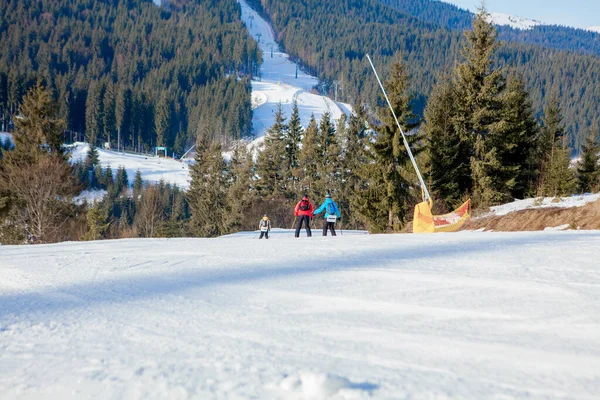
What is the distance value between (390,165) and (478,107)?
21.4 ft

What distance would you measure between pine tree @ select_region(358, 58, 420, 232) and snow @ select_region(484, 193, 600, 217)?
6.07 metres

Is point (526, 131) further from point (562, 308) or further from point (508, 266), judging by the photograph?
point (562, 308)

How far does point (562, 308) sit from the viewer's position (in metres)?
4.13

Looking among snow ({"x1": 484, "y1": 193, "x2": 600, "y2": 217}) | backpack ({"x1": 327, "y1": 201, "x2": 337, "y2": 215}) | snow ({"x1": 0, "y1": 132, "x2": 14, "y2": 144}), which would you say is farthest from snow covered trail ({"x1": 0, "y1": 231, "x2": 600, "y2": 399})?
snow ({"x1": 0, "y1": 132, "x2": 14, "y2": 144})

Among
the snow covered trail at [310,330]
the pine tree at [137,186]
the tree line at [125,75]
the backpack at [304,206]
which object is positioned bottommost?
the pine tree at [137,186]

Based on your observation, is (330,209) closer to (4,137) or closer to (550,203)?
(550,203)

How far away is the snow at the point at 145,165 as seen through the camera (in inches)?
3617

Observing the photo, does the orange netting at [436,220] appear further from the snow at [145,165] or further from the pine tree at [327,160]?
the snow at [145,165]

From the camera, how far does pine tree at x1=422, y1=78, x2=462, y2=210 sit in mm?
28266

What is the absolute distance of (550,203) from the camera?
68.2ft

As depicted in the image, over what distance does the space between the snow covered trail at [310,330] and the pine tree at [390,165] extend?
21.2 m

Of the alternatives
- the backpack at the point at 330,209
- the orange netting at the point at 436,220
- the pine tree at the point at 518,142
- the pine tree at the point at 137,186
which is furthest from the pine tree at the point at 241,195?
the pine tree at the point at 137,186

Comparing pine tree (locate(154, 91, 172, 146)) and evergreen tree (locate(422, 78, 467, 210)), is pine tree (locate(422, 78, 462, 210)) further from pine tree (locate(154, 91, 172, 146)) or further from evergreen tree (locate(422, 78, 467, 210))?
pine tree (locate(154, 91, 172, 146))

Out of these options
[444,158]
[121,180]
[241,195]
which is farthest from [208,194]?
[121,180]
